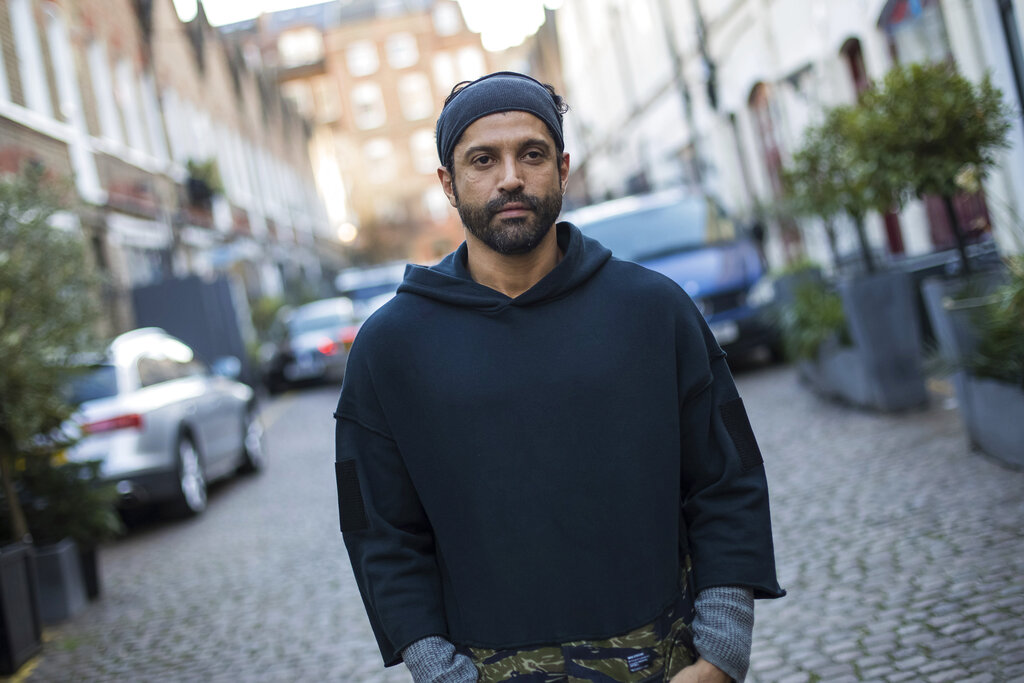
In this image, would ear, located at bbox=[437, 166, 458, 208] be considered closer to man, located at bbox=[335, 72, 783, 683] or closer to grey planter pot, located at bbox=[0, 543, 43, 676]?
man, located at bbox=[335, 72, 783, 683]

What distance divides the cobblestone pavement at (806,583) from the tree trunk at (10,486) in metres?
0.63

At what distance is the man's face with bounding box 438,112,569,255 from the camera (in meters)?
2.23

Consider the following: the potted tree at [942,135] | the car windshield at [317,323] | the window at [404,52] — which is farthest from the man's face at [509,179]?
the window at [404,52]

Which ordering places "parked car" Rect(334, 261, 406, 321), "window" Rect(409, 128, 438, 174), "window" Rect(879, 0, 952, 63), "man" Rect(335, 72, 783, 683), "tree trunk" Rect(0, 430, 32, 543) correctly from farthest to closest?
"window" Rect(409, 128, 438, 174) → "parked car" Rect(334, 261, 406, 321) → "window" Rect(879, 0, 952, 63) → "tree trunk" Rect(0, 430, 32, 543) → "man" Rect(335, 72, 783, 683)

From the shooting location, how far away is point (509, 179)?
7.24ft

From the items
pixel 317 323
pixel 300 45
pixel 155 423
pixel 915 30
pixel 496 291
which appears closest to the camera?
pixel 496 291

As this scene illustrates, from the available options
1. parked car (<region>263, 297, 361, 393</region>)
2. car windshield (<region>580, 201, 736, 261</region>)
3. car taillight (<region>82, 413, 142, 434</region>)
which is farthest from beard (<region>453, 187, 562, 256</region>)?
parked car (<region>263, 297, 361, 393</region>)

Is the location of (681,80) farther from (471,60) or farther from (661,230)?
(471,60)

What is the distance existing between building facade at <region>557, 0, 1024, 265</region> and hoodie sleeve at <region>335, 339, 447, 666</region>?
4.72m

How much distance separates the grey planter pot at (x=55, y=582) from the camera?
7.11 metres

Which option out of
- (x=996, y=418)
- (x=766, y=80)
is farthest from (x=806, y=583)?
(x=766, y=80)

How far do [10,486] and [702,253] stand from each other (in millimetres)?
8414

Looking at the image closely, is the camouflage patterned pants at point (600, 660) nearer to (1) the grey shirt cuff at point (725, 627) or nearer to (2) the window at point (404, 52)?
(1) the grey shirt cuff at point (725, 627)

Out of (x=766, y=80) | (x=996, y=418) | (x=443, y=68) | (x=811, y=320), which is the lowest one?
(x=996, y=418)
